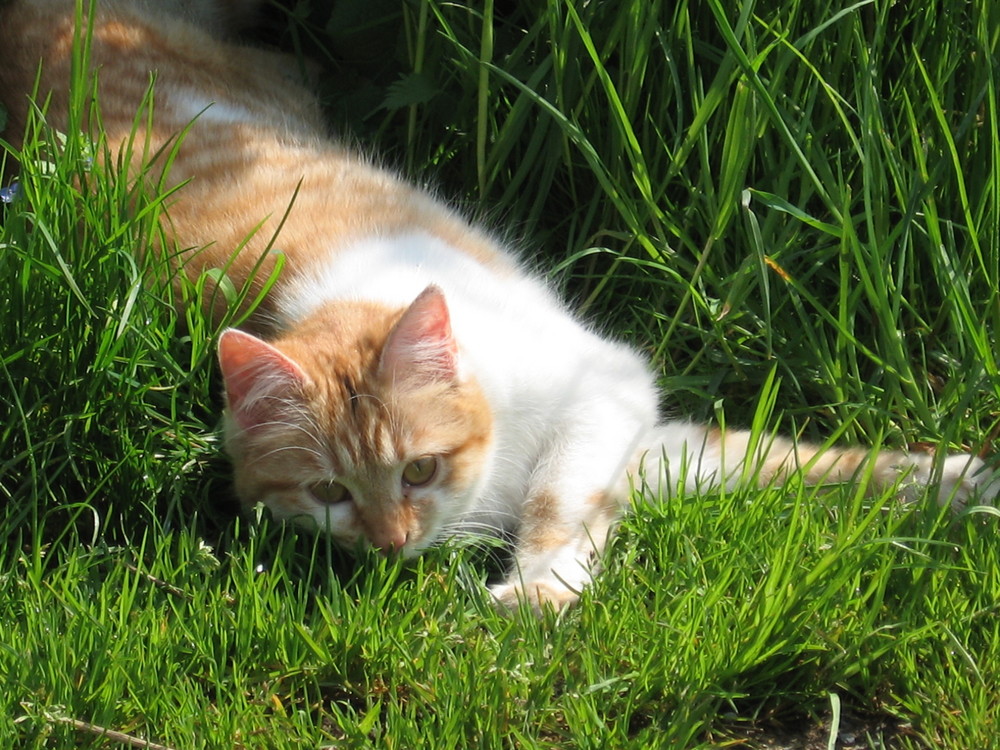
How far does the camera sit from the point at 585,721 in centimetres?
203

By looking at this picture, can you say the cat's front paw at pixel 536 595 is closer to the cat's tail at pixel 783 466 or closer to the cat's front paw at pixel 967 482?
the cat's tail at pixel 783 466

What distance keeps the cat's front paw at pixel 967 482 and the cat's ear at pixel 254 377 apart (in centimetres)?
142

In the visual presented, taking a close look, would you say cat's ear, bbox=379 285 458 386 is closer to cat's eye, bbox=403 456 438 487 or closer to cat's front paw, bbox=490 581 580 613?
cat's eye, bbox=403 456 438 487

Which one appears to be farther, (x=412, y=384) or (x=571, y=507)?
(x=571, y=507)

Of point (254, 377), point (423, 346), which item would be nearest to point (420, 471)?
point (423, 346)

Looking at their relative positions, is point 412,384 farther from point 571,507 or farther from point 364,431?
point 571,507

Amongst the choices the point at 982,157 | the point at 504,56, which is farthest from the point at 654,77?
the point at 982,157

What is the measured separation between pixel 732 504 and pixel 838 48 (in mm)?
1183

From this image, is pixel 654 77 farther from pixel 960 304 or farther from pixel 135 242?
pixel 135 242

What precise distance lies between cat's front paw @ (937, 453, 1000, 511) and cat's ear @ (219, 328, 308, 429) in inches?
55.9

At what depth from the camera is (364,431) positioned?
244 cm

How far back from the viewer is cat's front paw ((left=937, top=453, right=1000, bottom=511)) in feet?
8.11

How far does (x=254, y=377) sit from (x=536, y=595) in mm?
743

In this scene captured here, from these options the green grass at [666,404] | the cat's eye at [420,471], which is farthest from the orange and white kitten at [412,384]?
the green grass at [666,404]
